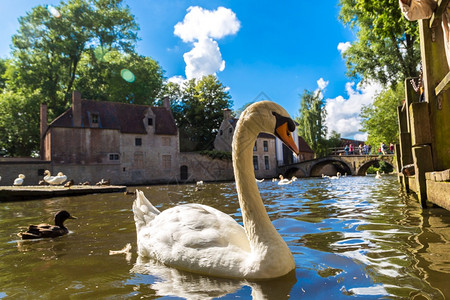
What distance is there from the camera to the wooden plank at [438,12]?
149 inches

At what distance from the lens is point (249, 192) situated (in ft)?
8.48

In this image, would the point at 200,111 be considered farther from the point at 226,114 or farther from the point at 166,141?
the point at 166,141

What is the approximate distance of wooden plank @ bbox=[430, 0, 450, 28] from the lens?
378cm

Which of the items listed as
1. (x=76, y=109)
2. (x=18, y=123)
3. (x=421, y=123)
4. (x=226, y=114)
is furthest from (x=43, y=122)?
(x=421, y=123)

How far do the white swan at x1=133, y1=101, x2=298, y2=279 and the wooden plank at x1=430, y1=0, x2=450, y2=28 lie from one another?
9.85 feet

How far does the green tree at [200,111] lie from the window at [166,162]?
8828 millimetres

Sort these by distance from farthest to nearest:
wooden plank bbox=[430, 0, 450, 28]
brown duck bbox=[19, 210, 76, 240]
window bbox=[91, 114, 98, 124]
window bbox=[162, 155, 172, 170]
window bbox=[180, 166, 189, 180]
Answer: window bbox=[180, 166, 189, 180], window bbox=[162, 155, 172, 170], window bbox=[91, 114, 98, 124], brown duck bbox=[19, 210, 76, 240], wooden plank bbox=[430, 0, 450, 28]

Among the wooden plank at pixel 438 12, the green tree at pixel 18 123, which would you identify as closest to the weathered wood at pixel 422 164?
the wooden plank at pixel 438 12

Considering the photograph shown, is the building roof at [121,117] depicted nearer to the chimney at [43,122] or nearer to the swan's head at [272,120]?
the chimney at [43,122]

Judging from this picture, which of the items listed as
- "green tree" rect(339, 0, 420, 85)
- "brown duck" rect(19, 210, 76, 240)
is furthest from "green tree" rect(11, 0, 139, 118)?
"brown duck" rect(19, 210, 76, 240)

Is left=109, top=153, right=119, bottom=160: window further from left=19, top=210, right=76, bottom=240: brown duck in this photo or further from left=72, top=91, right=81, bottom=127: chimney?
left=19, top=210, right=76, bottom=240: brown duck

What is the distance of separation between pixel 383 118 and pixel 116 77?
96.6 feet

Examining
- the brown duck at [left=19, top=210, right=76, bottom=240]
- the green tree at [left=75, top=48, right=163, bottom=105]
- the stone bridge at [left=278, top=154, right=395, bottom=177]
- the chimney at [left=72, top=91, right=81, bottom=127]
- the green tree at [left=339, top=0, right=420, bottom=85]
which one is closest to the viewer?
the brown duck at [left=19, top=210, right=76, bottom=240]

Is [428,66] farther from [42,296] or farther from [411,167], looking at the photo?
[42,296]
